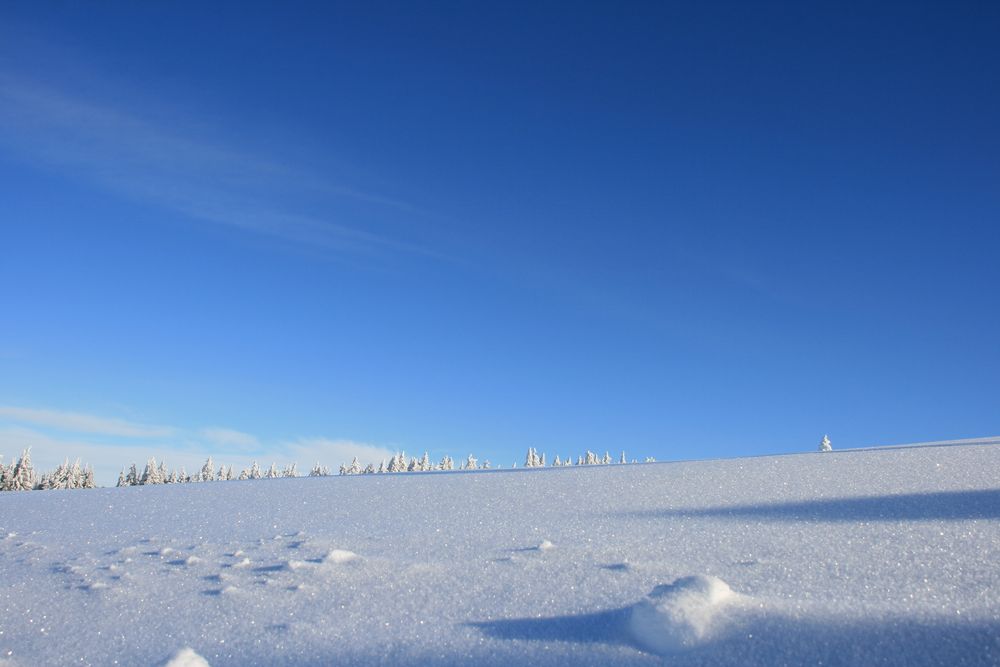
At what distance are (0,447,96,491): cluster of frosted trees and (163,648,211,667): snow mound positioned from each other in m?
64.0

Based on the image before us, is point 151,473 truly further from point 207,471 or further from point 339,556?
point 339,556

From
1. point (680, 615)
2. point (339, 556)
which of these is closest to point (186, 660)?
point (339, 556)

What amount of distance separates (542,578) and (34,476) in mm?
80278

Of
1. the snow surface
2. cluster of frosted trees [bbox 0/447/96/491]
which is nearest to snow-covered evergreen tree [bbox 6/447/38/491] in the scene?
cluster of frosted trees [bbox 0/447/96/491]

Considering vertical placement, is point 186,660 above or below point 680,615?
below

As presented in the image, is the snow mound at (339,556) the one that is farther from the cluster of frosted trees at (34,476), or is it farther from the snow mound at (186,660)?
the cluster of frosted trees at (34,476)

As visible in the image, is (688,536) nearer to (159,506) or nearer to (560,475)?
(560,475)

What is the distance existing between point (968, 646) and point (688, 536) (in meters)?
2.05

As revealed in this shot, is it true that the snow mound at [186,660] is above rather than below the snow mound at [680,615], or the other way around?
below

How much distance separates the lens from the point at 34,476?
209ft

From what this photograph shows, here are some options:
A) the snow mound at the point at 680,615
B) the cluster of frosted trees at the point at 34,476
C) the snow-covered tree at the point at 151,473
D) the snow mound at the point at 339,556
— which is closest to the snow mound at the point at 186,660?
the snow mound at the point at 339,556

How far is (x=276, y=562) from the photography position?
3.99 metres

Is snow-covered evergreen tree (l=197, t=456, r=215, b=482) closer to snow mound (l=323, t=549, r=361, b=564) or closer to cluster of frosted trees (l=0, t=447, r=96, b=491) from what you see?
cluster of frosted trees (l=0, t=447, r=96, b=491)

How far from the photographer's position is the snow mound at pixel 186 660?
247cm
